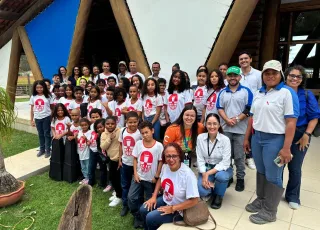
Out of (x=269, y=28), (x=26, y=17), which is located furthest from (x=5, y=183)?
(x=26, y=17)

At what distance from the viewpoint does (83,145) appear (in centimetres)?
410

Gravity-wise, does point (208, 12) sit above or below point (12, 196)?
above

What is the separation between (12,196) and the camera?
3746 millimetres

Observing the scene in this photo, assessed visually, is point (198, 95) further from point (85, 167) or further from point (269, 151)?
point (85, 167)

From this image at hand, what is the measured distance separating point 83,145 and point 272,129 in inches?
116

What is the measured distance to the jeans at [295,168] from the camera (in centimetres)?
275

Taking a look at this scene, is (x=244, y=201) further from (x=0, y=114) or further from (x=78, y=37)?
(x=78, y=37)

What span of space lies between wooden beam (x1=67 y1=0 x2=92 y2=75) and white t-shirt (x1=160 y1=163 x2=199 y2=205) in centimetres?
542

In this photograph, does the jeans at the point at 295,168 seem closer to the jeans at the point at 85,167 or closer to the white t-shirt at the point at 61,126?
the jeans at the point at 85,167

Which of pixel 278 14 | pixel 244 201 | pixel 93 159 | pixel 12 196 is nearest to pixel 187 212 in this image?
pixel 244 201

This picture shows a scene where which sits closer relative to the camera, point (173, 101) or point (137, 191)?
point (137, 191)

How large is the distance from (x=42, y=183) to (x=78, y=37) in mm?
4173

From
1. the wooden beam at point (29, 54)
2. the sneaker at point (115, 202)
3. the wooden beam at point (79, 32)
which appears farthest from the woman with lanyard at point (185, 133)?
the wooden beam at point (29, 54)

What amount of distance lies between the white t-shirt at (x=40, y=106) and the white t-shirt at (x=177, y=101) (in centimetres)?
279
